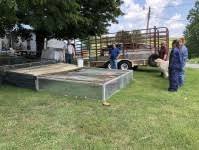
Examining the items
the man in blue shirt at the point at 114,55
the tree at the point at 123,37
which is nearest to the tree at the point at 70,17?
the tree at the point at 123,37

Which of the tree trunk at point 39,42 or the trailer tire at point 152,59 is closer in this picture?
the trailer tire at point 152,59

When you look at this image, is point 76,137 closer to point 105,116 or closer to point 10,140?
point 10,140

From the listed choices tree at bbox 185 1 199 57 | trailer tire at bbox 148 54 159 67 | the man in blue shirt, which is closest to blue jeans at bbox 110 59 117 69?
the man in blue shirt

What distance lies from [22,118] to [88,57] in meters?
16.6

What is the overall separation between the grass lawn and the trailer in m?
10.7

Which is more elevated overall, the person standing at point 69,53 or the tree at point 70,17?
the tree at point 70,17

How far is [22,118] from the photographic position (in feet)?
30.6

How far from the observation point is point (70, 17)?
53.5 ft

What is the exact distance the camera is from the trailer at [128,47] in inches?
942

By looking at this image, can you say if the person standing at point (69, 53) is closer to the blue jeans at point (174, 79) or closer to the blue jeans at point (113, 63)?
the blue jeans at point (113, 63)

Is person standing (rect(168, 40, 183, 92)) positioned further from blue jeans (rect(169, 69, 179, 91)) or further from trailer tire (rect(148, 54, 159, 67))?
trailer tire (rect(148, 54, 159, 67))

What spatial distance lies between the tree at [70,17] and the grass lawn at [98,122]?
3918mm

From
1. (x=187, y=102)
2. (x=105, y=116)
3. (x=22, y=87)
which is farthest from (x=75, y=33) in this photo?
(x=105, y=116)

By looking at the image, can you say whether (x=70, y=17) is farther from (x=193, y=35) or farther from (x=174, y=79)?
(x=193, y=35)
